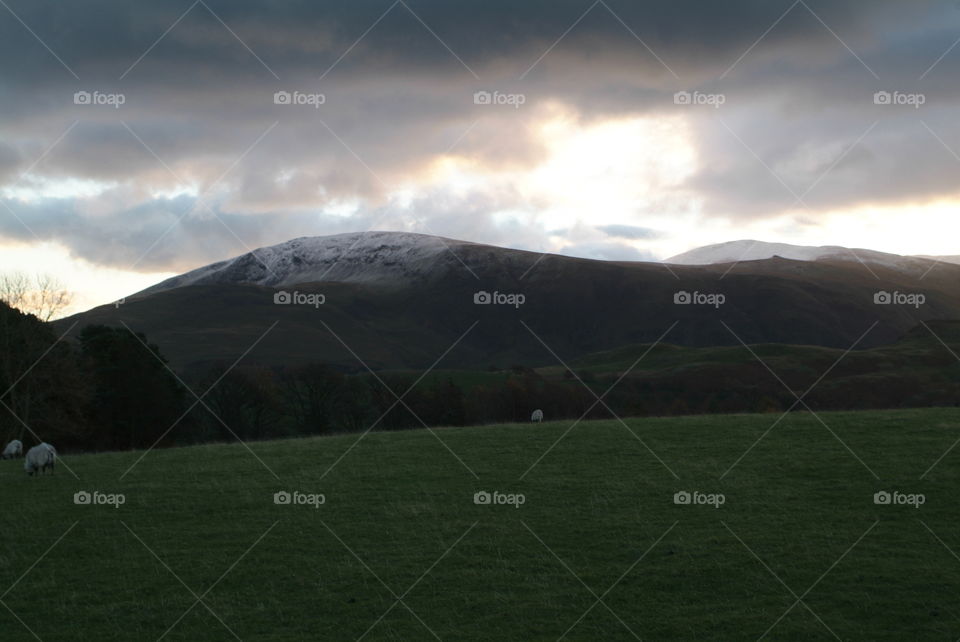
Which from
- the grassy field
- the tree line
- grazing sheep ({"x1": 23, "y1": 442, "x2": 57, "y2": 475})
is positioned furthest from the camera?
the tree line

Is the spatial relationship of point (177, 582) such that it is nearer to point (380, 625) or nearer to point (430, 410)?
point (380, 625)

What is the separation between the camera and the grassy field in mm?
15859

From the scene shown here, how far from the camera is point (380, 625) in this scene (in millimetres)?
15844

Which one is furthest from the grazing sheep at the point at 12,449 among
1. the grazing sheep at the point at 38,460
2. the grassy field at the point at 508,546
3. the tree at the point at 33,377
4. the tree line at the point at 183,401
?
the tree at the point at 33,377

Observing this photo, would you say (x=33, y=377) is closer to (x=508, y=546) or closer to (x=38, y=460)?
(x=38, y=460)

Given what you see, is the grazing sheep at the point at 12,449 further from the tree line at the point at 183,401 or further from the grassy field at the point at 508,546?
the grassy field at the point at 508,546

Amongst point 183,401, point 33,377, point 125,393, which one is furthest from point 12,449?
point 183,401

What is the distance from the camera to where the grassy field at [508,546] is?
52.0 ft

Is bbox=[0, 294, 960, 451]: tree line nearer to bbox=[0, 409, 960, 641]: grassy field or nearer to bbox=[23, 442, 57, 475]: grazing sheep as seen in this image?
bbox=[23, 442, 57, 475]: grazing sheep

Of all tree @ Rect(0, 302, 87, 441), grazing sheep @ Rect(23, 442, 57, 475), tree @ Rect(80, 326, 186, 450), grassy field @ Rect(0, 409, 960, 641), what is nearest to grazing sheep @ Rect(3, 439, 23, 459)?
grassy field @ Rect(0, 409, 960, 641)

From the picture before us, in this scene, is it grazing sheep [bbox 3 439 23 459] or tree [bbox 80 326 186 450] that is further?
tree [bbox 80 326 186 450]

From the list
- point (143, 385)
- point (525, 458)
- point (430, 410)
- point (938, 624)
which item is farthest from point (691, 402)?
point (938, 624)

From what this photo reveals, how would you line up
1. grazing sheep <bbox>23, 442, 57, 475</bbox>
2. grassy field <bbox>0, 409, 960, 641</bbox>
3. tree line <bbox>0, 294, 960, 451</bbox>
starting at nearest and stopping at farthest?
grassy field <bbox>0, 409, 960, 641</bbox>, grazing sheep <bbox>23, 442, 57, 475</bbox>, tree line <bbox>0, 294, 960, 451</bbox>

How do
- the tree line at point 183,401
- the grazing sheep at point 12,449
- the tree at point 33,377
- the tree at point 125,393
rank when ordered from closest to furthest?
the grazing sheep at point 12,449, the tree at point 33,377, the tree line at point 183,401, the tree at point 125,393
